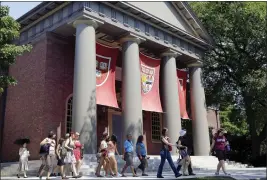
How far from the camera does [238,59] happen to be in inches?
967

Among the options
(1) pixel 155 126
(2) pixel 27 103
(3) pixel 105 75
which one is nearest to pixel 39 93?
(2) pixel 27 103

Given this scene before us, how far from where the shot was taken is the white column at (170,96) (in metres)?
20.0

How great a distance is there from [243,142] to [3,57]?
22.8m

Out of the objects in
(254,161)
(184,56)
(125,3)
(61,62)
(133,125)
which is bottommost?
(254,161)

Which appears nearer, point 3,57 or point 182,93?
point 3,57

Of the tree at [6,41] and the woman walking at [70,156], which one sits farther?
the tree at [6,41]

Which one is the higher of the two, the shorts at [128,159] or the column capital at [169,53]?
the column capital at [169,53]

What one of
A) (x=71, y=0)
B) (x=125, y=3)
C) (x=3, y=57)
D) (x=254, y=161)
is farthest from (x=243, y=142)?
(x=3, y=57)

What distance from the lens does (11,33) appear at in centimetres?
1438

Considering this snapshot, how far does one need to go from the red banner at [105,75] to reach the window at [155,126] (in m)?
7.10

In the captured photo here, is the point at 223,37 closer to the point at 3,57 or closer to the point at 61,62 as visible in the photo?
the point at 61,62

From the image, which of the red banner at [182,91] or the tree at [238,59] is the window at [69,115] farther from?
the tree at [238,59]

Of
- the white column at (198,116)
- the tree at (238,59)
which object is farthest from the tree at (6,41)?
the tree at (238,59)

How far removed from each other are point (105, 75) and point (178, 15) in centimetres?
840
